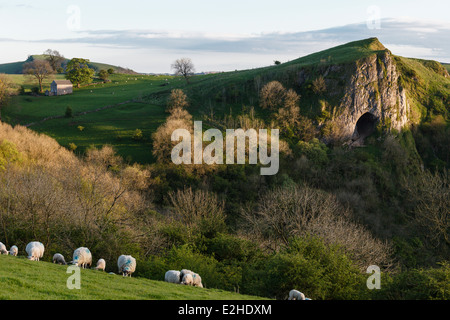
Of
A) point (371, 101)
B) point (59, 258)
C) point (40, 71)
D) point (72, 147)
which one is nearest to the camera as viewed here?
point (59, 258)

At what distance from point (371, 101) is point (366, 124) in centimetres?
708

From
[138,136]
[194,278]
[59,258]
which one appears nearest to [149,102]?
[138,136]

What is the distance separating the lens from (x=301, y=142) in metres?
94.6

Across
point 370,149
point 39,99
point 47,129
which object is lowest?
point 370,149

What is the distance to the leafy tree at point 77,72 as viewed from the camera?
135 m

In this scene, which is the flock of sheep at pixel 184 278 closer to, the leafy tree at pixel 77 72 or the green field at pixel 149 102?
the green field at pixel 149 102

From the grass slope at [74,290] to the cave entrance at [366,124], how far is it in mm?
100103

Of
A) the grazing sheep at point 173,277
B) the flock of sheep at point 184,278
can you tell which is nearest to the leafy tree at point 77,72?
the grazing sheep at point 173,277

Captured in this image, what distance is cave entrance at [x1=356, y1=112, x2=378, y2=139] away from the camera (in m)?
110

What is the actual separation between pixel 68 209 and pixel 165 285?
53.5ft

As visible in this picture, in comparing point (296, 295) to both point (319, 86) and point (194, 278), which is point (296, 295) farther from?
point (319, 86)

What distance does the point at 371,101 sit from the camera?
11006cm
